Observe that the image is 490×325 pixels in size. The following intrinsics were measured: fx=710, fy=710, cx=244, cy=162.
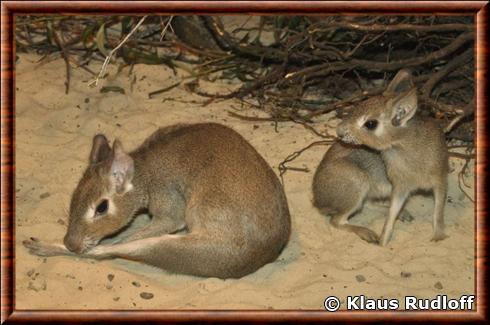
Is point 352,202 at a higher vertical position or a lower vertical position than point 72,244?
higher

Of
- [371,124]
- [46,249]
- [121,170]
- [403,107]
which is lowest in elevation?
[46,249]

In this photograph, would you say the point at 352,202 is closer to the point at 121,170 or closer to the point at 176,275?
the point at 176,275

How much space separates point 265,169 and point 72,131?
2.47 metres

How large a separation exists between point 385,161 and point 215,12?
2.10m

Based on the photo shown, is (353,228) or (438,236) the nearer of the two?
(438,236)

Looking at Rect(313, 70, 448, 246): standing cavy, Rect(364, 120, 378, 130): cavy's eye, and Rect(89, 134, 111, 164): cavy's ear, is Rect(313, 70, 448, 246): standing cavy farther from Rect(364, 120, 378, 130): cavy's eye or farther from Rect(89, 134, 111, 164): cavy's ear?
Rect(89, 134, 111, 164): cavy's ear

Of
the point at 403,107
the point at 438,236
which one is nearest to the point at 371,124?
the point at 403,107

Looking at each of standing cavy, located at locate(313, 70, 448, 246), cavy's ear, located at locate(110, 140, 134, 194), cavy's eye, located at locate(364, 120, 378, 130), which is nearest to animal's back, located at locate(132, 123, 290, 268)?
cavy's ear, located at locate(110, 140, 134, 194)

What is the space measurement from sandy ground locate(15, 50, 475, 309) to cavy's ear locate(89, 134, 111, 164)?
799 millimetres

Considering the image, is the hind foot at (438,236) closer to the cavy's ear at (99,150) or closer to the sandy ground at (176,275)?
the sandy ground at (176,275)

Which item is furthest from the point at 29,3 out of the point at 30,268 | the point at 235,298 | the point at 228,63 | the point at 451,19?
the point at 451,19

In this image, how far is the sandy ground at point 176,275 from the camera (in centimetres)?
535

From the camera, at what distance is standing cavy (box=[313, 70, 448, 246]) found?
593 centimetres

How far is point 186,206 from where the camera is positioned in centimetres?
573
